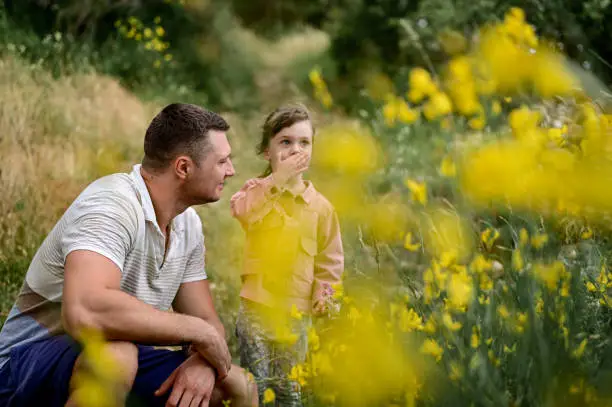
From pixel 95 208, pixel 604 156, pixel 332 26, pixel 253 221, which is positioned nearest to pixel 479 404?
pixel 604 156

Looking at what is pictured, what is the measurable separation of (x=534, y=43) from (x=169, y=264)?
1440mm

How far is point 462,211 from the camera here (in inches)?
84.0

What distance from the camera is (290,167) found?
322 centimetres

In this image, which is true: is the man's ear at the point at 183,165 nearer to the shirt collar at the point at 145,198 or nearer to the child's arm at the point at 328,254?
the shirt collar at the point at 145,198

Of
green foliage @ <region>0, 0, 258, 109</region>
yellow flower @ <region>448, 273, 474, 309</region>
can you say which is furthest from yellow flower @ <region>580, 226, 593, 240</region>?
green foliage @ <region>0, 0, 258, 109</region>

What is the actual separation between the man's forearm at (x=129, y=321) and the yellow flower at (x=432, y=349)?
86 centimetres

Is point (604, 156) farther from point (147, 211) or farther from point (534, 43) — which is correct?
point (147, 211)

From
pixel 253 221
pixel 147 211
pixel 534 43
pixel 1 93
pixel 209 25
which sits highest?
pixel 534 43

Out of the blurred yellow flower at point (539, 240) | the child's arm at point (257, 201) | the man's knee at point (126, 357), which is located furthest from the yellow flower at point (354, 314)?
the child's arm at point (257, 201)

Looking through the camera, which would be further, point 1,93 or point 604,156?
point 1,93

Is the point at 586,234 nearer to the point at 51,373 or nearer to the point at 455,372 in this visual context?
the point at 455,372

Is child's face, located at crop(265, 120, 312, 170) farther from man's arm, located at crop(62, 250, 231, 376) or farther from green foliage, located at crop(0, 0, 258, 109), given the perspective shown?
green foliage, located at crop(0, 0, 258, 109)

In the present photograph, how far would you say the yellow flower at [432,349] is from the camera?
6.19 ft

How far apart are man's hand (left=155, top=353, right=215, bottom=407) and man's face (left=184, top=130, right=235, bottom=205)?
0.56 meters
